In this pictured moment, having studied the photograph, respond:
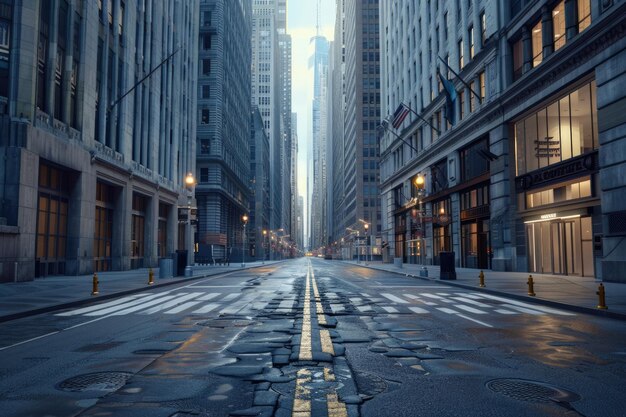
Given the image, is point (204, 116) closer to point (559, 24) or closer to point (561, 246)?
point (559, 24)

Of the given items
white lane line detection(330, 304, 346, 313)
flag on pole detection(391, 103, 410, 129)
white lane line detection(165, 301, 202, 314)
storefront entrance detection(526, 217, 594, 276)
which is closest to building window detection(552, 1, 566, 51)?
storefront entrance detection(526, 217, 594, 276)

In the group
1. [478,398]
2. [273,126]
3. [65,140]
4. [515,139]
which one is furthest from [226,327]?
[273,126]

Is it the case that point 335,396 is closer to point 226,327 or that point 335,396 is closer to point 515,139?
point 226,327

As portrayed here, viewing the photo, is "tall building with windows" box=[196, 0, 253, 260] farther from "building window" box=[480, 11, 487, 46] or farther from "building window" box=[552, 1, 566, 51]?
"building window" box=[552, 1, 566, 51]

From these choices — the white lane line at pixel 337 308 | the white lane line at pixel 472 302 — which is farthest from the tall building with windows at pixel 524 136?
the white lane line at pixel 337 308

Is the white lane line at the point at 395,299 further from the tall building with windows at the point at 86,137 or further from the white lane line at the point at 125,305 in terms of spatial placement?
the tall building with windows at the point at 86,137

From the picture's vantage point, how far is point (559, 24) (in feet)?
94.3

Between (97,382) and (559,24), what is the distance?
31.3 metres

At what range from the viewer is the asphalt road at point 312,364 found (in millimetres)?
5102

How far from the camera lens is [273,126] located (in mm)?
173000

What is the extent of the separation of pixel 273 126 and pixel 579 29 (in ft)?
493

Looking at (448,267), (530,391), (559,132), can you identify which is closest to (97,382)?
(530,391)

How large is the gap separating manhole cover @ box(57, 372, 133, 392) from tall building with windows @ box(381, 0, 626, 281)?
22.3 metres

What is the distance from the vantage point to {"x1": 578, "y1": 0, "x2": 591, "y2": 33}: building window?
25.6 meters
